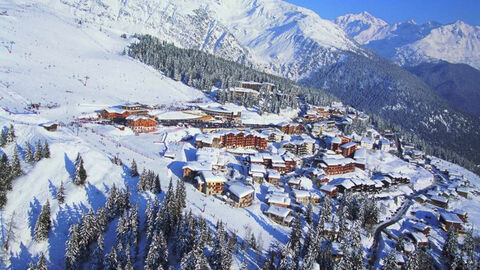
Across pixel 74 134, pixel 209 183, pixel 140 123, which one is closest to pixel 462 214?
pixel 209 183

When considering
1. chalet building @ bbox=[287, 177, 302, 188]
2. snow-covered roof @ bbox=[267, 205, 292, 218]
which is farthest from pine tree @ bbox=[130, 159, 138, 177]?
chalet building @ bbox=[287, 177, 302, 188]

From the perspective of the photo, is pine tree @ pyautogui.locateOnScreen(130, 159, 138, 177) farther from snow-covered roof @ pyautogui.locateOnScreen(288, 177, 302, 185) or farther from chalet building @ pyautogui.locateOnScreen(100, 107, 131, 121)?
chalet building @ pyautogui.locateOnScreen(100, 107, 131, 121)

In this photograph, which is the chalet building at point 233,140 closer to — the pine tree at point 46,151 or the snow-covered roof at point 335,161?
the snow-covered roof at point 335,161

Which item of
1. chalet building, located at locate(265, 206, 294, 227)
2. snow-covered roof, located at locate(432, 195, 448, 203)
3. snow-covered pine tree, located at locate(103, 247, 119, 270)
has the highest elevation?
snow-covered roof, located at locate(432, 195, 448, 203)

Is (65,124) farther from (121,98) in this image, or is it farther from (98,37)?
(98,37)

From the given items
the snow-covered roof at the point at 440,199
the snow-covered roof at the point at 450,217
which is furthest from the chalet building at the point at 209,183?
the snow-covered roof at the point at 440,199

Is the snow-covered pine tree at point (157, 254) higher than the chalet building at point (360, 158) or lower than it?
lower
